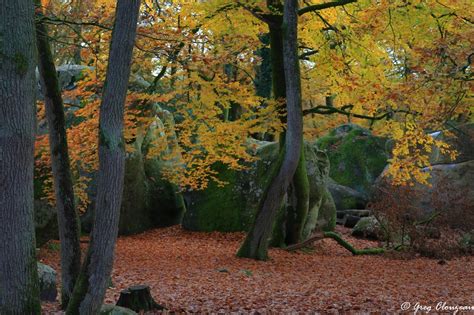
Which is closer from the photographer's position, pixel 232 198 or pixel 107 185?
pixel 107 185

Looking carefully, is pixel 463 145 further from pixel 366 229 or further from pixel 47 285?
pixel 47 285

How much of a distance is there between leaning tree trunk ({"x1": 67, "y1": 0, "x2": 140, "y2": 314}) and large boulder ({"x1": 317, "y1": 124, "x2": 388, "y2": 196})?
Answer: 16791mm

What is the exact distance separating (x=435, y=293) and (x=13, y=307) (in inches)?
242

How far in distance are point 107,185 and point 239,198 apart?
11398 millimetres

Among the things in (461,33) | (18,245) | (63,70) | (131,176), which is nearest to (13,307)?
(18,245)

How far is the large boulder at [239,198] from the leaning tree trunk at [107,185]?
34.6 ft

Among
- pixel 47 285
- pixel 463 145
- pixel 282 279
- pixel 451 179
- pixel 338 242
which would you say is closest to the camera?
pixel 47 285

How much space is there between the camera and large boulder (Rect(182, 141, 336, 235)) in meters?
15.4

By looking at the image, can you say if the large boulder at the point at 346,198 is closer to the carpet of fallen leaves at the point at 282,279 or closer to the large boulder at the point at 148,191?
the carpet of fallen leaves at the point at 282,279

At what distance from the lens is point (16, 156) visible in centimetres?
377

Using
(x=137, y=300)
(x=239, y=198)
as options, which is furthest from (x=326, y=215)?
(x=137, y=300)

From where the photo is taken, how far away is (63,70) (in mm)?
13625

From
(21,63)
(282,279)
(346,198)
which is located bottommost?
(282,279)

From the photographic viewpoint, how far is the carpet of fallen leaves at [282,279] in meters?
6.56
